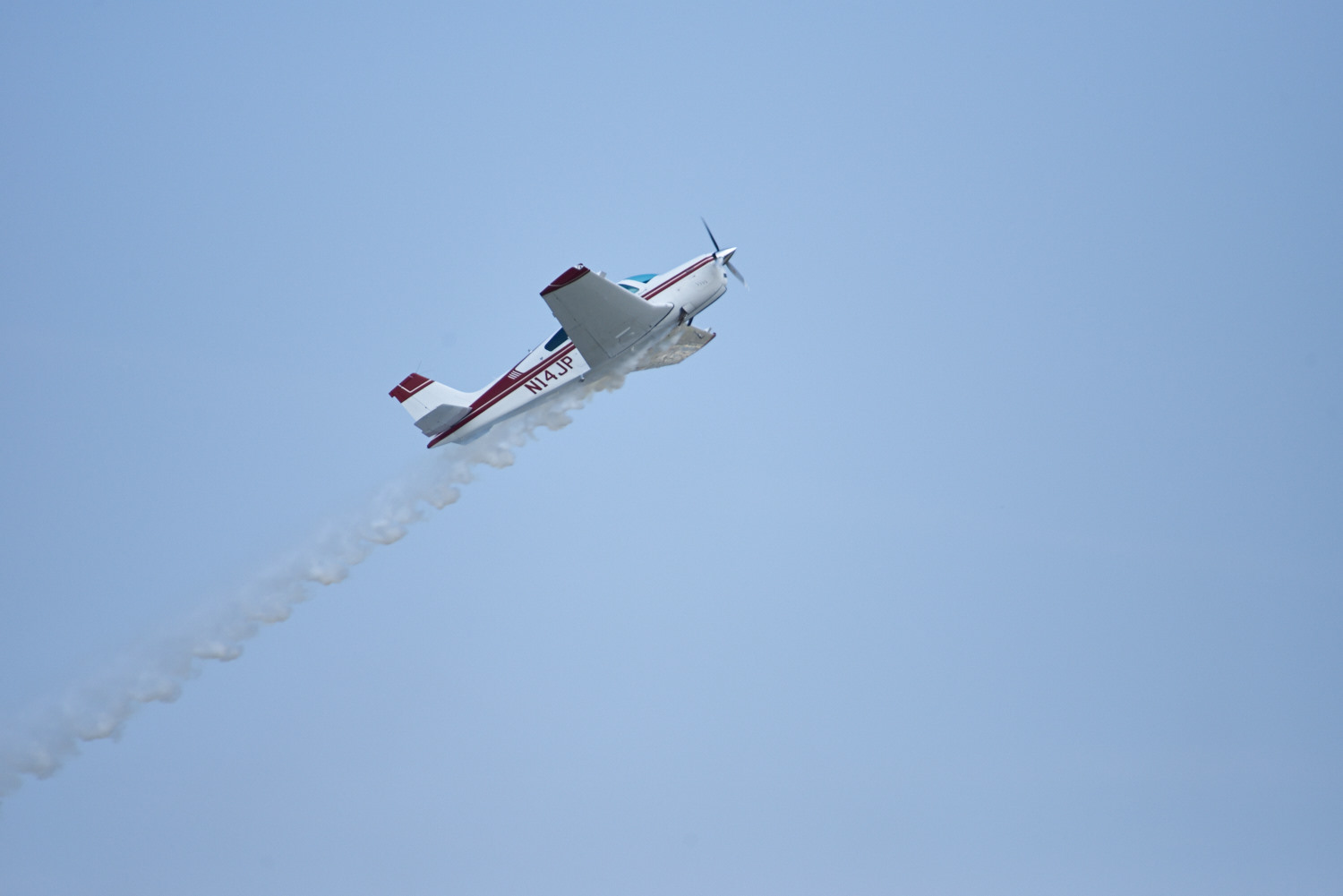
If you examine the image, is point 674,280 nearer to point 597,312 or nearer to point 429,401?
point 597,312

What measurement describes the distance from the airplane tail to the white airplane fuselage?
46mm

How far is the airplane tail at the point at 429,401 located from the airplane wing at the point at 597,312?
3249mm

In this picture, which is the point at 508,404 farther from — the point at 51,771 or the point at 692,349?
the point at 51,771

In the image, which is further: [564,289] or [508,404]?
[508,404]

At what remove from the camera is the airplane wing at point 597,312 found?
23.2 meters

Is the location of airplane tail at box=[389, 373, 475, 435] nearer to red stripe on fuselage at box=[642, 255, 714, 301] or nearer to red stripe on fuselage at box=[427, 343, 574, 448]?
red stripe on fuselage at box=[427, 343, 574, 448]

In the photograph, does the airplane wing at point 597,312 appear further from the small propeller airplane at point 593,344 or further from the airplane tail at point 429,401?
the airplane tail at point 429,401

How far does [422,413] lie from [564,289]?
5.33m

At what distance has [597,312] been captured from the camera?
23828 mm

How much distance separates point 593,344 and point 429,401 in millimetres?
4554

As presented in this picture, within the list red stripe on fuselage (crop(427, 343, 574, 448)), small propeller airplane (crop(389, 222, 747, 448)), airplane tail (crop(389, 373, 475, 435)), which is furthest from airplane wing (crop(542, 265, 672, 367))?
airplane tail (crop(389, 373, 475, 435))

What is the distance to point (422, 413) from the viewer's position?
26.2 m

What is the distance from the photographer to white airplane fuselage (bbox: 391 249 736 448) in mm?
24828

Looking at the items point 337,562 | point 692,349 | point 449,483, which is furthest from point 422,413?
point 692,349
